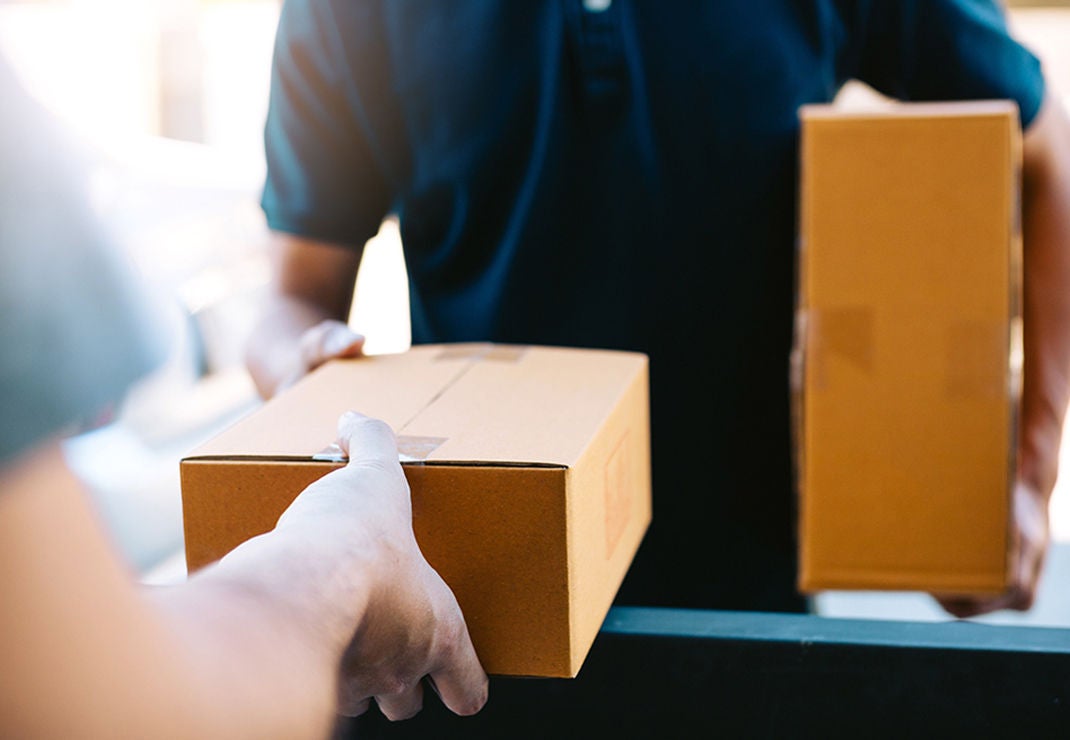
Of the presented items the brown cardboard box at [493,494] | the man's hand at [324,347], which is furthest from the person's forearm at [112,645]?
the man's hand at [324,347]

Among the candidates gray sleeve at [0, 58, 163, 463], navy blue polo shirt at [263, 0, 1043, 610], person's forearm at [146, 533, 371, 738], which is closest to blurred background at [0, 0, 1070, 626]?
navy blue polo shirt at [263, 0, 1043, 610]

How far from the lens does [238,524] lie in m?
0.74

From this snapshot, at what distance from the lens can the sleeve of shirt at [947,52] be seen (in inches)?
45.6

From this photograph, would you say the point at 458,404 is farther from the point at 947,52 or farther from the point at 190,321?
the point at 190,321

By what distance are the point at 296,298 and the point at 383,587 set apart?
2.54 ft

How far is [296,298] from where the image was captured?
1311 mm

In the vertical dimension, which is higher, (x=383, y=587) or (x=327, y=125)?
(x=327, y=125)

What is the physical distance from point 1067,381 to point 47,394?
1.22 metres

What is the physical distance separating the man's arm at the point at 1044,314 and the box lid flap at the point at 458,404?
0.58 m

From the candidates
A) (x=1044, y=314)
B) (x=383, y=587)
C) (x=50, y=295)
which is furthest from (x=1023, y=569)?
(x=50, y=295)

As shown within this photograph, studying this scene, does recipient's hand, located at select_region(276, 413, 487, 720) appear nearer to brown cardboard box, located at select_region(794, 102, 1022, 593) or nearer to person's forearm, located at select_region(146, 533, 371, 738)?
person's forearm, located at select_region(146, 533, 371, 738)

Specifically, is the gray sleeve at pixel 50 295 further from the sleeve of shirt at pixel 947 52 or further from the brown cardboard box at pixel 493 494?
the sleeve of shirt at pixel 947 52

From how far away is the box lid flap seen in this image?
73cm

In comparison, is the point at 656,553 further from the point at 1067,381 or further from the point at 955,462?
the point at 1067,381
